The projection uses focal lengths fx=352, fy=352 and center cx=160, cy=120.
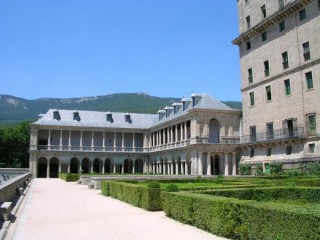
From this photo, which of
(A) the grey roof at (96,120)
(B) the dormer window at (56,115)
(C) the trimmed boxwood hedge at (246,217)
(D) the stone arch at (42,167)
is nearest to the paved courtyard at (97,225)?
(C) the trimmed boxwood hedge at (246,217)

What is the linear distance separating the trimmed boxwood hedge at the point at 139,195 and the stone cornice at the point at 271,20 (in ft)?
90.2

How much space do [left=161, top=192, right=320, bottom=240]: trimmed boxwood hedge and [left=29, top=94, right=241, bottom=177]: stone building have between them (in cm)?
3874

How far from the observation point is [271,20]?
41.3 meters

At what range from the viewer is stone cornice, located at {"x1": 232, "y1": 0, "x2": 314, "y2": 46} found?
37.0m

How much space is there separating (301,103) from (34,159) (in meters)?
51.6

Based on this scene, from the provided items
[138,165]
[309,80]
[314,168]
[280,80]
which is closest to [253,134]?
[280,80]

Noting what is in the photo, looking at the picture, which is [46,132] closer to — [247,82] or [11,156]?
[11,156]

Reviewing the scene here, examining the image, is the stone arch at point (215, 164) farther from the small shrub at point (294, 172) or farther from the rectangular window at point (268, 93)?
the small shrub at point (294, 172)

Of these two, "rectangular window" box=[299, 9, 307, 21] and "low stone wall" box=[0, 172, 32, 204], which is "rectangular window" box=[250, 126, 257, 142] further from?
"low stone wall" box=[0, 172, 32, 204]

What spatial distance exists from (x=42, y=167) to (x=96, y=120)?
1478 cm

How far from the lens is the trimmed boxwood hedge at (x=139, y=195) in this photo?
54.5ft

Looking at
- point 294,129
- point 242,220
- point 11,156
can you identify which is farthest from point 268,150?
point 11,156

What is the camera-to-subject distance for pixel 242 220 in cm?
977

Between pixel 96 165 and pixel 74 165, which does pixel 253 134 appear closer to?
pixel 96 165
